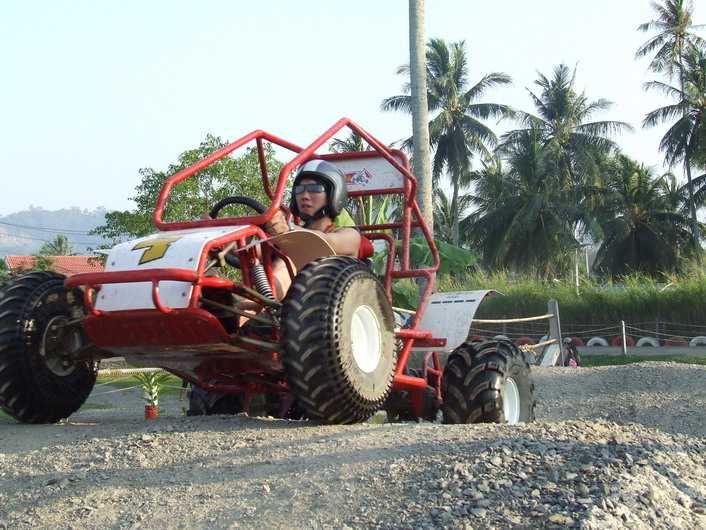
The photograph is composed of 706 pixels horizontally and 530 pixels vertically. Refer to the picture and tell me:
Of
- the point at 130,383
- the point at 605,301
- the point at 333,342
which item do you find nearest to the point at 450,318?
the point at 333,342

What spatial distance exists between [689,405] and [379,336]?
537cm

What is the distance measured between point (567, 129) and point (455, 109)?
6.43 metres

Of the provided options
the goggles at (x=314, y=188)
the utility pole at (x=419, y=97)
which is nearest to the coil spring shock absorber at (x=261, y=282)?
the goggles at (x=314, y=188)

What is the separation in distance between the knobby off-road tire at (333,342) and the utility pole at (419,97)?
9.16m

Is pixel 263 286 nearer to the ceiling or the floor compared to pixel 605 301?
nearer to the ceiling

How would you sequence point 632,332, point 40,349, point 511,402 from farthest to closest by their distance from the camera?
1. point 632,332
2. point 511,402
3. point 40,349

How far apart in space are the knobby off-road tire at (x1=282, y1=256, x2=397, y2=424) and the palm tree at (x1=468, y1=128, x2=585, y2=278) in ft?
144

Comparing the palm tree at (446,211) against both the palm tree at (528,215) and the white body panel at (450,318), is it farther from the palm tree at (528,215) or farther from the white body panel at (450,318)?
the white body panel at (450,318)

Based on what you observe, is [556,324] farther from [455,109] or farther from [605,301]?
[455,109]

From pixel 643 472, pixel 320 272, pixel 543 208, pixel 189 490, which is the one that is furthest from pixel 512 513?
pixel 543 208

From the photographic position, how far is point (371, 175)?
7348mm

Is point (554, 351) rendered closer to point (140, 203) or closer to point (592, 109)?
point (140, 203)

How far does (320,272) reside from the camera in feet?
A: 16.4

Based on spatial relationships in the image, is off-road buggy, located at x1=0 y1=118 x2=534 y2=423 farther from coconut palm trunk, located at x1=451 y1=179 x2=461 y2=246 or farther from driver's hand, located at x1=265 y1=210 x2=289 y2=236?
coconut palm trunk, located at x1=451 y1=179 x2=461 y2=246
